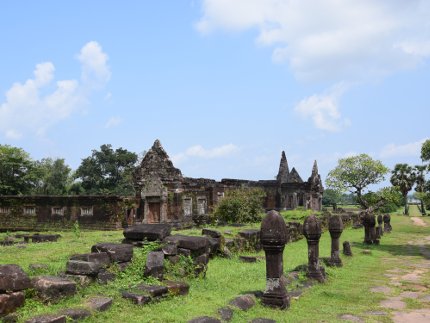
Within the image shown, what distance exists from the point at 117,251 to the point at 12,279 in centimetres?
252

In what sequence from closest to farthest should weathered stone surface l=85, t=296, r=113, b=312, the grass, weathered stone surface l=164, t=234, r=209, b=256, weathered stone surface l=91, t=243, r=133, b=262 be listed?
weathered stone surface l=85, t=296, r=113, b=312, the grass, weathered stone surface l=91, t=243, r=133, b=262, weathered stone surface l=164, t=234, r=209, b=256

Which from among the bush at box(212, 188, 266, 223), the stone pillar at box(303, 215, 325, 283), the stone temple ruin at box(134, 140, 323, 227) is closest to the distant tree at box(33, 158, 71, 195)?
the stone temple ruin at box(134, 140, 323, 227)

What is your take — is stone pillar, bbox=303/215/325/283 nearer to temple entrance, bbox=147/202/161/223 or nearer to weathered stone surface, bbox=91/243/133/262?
weathered stone surface, bbox=91/243/133/262

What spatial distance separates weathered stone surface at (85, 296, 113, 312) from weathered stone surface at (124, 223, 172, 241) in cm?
331

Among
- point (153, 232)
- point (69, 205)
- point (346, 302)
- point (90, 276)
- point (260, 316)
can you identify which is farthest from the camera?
point (69, 205)

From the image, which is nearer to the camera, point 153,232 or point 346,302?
point 346,302

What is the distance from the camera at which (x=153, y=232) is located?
9.95 meters

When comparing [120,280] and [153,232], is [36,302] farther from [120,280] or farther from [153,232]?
[153,232]

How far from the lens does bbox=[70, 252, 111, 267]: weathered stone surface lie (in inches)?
308

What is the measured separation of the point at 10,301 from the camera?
5.88 m

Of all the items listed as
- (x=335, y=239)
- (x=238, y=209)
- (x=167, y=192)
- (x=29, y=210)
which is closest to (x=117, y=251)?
(x=335, y=239)

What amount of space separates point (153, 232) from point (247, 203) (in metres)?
12.3

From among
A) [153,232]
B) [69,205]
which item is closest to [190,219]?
[69,205]

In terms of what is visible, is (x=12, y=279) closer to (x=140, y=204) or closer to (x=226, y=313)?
(x=226, y=313)
